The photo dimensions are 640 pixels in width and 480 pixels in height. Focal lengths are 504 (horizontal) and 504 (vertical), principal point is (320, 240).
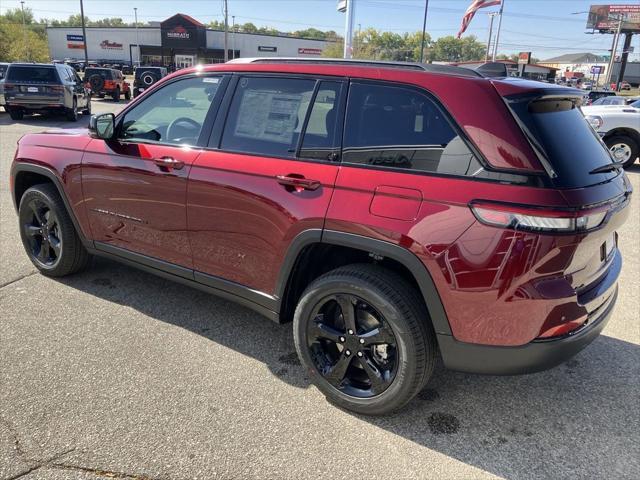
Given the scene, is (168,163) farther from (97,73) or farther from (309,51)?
(309,51)

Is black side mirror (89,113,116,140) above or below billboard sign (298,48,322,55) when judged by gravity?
below

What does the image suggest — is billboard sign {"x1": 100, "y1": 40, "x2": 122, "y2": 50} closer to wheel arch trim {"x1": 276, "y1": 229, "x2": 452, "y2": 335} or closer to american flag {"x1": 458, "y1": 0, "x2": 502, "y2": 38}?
american flag {"x1": 458, "y1": 0, "x2": 502, "y2": 38}

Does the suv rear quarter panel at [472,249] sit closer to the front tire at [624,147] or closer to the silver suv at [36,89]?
the front tire at [624,147]

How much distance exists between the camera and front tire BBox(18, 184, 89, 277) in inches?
161

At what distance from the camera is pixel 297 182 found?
8.84ft

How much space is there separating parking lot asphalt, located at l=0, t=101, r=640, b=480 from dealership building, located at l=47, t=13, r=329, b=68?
215ft

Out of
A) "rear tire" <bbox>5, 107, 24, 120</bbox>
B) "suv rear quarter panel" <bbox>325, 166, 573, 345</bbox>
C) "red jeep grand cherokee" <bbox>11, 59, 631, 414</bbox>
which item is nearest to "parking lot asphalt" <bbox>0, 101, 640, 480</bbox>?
"red jeep grand cherokee" <bbox>11, 59, 631, 414</bbox>

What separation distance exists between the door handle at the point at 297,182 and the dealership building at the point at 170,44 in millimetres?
66062

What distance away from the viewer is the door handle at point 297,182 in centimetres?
265

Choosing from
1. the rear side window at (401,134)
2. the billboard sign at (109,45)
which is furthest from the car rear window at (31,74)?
the billboard sign at (109,45)

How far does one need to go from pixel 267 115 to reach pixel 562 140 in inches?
63.4

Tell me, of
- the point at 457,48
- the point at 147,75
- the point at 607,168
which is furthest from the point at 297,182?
the point at 457,48

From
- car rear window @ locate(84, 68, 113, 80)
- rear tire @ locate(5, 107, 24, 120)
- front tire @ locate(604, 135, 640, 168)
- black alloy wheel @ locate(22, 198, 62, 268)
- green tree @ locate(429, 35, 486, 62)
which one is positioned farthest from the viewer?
green tree @ locate(429, 35, 486, 62)

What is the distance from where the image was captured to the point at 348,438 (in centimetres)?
256
